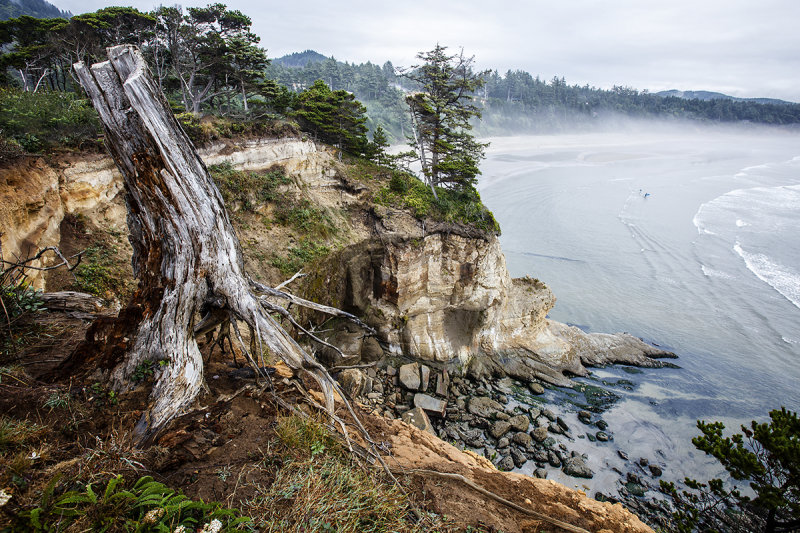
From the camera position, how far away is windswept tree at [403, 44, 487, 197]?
20094 mm

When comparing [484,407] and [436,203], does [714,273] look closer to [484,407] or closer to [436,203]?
[484,407]

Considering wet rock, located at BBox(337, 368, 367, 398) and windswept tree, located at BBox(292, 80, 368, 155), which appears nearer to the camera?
wet rock, located at BBox(337, 368, 367, 398)

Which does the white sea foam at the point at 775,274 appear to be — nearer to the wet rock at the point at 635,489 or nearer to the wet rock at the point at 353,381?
the wet rock at the point at 635,489

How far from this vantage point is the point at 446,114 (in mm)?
20953

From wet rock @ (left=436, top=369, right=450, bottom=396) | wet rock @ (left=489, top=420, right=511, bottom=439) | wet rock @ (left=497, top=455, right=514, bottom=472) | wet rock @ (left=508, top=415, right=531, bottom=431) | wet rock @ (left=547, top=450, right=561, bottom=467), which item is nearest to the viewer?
wet rock @ (left=497, top=455, right=514, bottom=472)

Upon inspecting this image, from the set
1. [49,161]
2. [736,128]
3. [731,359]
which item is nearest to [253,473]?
[49,161]

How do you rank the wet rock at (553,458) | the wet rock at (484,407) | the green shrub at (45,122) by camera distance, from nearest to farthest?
the green shrub at (45,122) → the wet rock at (553,458) → the wet rock at (484,407)

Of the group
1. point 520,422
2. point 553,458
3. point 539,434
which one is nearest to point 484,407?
point 520,422

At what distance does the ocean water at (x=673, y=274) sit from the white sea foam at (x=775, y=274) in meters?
0.12

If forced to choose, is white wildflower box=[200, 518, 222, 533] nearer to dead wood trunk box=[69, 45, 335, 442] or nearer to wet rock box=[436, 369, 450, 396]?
dead wood trunk box=[69, 45, 335, 442]

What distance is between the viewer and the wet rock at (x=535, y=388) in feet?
62.0

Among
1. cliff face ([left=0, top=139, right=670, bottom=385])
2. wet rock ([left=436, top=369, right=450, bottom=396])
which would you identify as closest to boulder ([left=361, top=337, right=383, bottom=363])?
cliff face ([left=0, top=139, right=670, bottom=385])

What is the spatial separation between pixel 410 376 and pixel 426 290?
4896 mm

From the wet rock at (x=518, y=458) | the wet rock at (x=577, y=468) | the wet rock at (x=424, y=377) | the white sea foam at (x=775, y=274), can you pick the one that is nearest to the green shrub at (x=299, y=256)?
the wet rock at (x=424, y=377)
